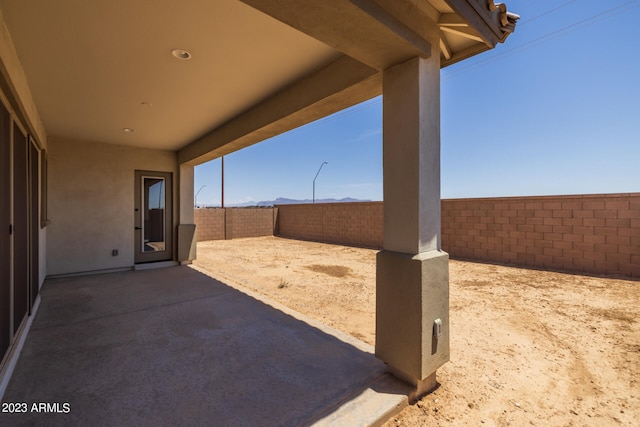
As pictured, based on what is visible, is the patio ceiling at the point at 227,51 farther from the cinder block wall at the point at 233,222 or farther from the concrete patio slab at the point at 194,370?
the cinder block wall at the point at 233,222

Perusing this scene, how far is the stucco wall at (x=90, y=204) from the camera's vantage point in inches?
193

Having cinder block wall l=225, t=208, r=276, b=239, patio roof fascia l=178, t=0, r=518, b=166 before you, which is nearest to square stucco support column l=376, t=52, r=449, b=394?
patio roof fascia l=178, t=0, r=518, b=166

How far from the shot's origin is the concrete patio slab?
1660 mm

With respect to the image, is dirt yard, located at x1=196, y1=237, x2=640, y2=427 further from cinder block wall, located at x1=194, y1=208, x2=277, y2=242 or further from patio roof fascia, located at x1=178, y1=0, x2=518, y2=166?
cinder block wall, located at x1=194, y1=208, x2=277, y2=242

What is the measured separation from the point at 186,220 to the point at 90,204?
171 cm

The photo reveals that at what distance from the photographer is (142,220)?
582 centimetres

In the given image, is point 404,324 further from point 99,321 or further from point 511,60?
point 511,60

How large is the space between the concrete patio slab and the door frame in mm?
2363

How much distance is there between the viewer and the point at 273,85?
3.09m

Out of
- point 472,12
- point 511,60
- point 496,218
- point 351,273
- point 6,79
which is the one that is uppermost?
point 511,60

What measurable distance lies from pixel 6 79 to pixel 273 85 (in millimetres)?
2086

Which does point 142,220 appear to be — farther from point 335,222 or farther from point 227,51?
point 335,222

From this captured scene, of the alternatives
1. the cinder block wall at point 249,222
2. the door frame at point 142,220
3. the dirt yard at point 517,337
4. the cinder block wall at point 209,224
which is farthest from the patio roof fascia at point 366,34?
the cinder block wall at point 249,222

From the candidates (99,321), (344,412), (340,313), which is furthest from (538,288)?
(99,321)
